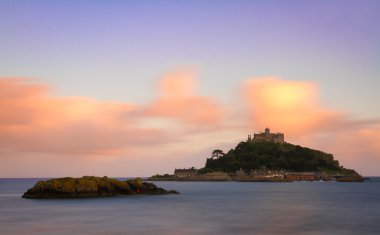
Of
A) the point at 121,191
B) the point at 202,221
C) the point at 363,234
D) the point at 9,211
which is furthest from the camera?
the point at 121,191

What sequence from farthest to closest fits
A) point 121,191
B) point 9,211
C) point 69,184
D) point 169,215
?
point 121,191
point 69,184
point 9,211
point 169,215

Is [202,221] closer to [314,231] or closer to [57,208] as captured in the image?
[314,231]

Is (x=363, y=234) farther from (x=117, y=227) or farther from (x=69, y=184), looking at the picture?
(x=69, y=184)

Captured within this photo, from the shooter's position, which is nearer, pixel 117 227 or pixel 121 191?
pixel 117 227

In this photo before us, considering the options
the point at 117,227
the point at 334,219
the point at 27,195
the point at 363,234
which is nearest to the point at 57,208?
the point at 117,227

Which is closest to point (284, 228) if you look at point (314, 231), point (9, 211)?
point (314, 231)

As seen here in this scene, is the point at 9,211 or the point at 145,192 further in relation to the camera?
the point at 145,192

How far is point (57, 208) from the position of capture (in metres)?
67.4

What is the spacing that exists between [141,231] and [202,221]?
422 inches

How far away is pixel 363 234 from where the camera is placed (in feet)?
146

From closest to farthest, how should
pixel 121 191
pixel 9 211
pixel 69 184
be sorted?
pixel 9 211, pixel 69 184, pixel 121 191

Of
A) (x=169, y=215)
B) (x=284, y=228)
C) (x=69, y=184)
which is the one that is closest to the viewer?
(x=284, y=228)

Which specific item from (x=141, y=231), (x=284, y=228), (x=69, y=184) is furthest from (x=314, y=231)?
(x=69, y=184)

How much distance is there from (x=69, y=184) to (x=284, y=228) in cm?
5490
